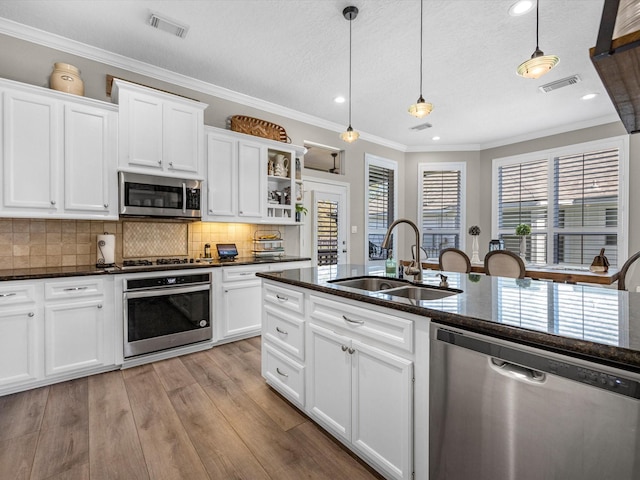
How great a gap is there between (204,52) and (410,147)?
451 cm

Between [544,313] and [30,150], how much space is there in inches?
146

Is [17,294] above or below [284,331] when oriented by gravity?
above

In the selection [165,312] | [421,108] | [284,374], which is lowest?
[284,374]

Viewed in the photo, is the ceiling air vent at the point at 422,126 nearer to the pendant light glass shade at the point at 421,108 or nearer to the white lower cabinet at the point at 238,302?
the pendant light glass shade at the point at 421,108

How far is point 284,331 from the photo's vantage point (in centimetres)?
221

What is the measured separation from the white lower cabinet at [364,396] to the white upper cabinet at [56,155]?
8.02 ft

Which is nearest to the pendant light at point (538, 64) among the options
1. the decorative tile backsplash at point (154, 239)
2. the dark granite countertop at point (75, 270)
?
the dark granite countertop at point (75, 270)

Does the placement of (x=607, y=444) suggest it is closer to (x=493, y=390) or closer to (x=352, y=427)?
(x=493, y=390)

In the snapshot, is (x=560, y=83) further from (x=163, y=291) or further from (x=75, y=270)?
(x=75, y=270)

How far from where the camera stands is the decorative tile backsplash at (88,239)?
2783 millimetres

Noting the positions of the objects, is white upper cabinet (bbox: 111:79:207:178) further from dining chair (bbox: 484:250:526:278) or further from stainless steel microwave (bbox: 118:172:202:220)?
dining chair (bbox: 484:250:526:278)

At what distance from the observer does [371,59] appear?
323cm

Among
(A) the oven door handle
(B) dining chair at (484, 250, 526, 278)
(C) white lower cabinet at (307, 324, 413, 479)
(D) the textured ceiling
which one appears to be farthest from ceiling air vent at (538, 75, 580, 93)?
(A) the oven door handle

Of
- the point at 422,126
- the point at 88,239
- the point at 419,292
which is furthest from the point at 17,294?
the point at 422,126
